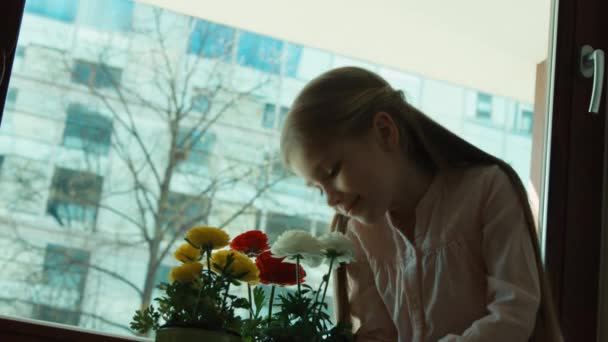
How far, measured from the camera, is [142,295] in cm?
280

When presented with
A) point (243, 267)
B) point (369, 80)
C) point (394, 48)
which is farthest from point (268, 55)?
point (243, 267)

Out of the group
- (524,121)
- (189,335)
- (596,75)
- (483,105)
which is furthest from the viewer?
(483,105)

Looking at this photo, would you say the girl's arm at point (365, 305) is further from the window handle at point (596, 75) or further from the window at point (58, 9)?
the window at point (58, 9)

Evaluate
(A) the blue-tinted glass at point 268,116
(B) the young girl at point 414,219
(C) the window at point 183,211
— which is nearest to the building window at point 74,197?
(C) the window at point 183,211

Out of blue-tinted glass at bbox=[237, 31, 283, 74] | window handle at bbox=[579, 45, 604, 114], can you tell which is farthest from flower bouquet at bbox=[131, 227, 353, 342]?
blue-tinted glass at bbox=[237, 31, 283, 74]

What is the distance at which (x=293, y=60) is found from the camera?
113 inches

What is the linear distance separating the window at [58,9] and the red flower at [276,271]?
1286 mm

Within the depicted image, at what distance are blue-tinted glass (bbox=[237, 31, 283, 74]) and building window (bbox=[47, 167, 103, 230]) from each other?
0.81 meters

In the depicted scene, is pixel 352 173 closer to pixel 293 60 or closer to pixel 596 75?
pixel 596 75

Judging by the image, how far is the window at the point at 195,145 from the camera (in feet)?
10.1

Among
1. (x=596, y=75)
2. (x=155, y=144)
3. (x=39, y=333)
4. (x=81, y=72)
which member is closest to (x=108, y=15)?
(x=81, y=72)

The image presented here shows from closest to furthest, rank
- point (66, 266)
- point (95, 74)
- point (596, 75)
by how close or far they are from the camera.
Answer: point (596, 75) → point (66, 266) → point (95, 74)

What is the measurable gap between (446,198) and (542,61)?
0.88 metres

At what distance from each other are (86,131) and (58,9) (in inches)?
28.9
